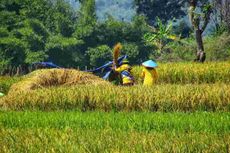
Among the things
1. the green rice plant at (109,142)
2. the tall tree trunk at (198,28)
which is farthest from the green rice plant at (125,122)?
the tall tree trunk at (198,28)

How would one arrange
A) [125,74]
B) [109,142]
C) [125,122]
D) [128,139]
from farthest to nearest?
[125,74] → [125,122] → [128,139] → [109,142]

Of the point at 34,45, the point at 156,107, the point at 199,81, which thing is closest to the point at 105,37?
the point at 34,45

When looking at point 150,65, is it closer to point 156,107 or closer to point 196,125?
point 156,107

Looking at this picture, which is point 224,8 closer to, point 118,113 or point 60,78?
point 60,78

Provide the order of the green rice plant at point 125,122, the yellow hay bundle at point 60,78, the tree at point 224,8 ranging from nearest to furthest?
1. the green rice plant at point 125,122
2. the yellow hay bundle at point 60,78
3. the tree at point 224,8

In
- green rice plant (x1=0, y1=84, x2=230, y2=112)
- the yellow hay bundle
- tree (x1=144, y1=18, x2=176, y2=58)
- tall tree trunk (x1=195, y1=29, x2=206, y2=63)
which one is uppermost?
tree (x1=144, y1=18, x2=176, y2=58)

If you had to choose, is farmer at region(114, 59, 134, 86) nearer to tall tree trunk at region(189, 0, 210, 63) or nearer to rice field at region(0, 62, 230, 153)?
rice field at region(0, 62, 230, 153)

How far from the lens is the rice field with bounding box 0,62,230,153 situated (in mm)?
5527

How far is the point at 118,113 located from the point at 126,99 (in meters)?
1.14

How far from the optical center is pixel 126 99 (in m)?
10.8

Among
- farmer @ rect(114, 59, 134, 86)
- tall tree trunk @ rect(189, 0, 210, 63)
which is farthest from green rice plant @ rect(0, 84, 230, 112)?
tall tree trunk @ rect(189, 0, 210, 63)

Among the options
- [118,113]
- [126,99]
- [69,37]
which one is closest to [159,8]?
[69,37]

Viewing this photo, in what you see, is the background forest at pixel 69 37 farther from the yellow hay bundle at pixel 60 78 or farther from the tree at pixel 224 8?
the yellow hay bundle at pixel 60 78

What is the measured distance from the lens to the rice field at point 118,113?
5527 mm
